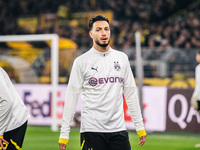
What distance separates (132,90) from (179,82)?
9.91 metres

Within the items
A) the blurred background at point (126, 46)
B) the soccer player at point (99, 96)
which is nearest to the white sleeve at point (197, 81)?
the blurred background at point (126, 46)

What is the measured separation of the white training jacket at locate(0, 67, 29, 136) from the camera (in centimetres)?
439

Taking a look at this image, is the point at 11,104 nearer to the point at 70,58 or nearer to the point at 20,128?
the point at 20,128

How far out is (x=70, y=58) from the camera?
48.0ft

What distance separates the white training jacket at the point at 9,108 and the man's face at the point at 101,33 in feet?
3.13

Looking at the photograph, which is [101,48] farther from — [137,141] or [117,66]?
[137,141]

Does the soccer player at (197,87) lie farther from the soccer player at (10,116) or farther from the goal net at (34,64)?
the soccer player at (10,116)

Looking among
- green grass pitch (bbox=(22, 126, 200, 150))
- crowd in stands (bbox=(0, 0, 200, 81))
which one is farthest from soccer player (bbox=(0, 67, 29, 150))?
crowd in stands (bbox=(0, 0, 200, 81))

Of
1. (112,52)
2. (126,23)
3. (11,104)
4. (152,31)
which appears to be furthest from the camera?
(126,23)

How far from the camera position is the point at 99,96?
459cm

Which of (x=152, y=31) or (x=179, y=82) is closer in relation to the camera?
(x=179, y=82)

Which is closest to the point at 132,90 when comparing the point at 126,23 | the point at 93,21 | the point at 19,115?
the point at 93,21

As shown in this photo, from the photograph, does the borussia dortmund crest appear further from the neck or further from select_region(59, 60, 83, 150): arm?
select_region(59, 60, 83, 150): arm

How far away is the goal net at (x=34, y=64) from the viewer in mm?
13445
